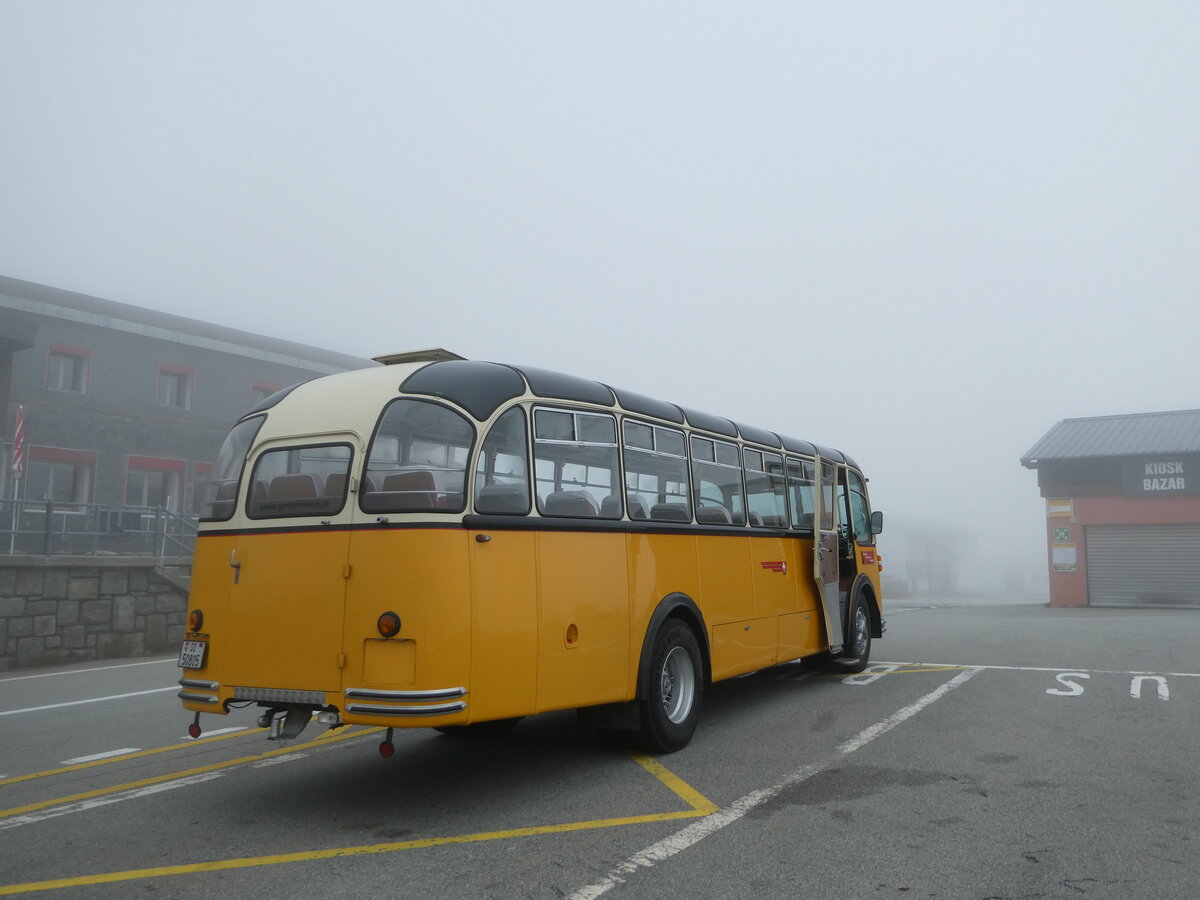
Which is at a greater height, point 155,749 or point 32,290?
point 32,290

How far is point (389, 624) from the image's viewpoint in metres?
5.18

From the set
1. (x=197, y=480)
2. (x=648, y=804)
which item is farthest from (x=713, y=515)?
(x=197, y=480)

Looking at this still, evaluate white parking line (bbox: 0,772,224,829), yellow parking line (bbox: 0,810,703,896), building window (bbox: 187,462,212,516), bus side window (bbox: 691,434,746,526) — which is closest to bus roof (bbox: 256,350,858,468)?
bus side window (bbox: 691,434,746,526)

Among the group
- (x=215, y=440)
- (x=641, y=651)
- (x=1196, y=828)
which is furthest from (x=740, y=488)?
(x=215, y=440)

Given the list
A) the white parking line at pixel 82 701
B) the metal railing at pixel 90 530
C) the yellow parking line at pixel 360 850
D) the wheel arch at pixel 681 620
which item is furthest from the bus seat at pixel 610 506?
the metal railing at pixel 90 530

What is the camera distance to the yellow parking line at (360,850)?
14.2 ft

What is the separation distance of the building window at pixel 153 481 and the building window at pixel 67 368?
2.59 metres

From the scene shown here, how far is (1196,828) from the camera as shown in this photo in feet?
16.4

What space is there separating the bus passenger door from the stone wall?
38.1 feet

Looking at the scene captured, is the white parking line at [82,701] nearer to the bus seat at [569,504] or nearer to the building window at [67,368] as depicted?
the bus seat at [569,504]

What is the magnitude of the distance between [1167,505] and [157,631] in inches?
1270

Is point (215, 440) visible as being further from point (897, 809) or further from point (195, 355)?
point (897, 809)

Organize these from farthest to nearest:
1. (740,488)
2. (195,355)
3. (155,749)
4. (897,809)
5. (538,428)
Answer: (195,355)
(740,488)
(155,749)
(538,428)
(897,809)

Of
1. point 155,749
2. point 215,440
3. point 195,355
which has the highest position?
point 195,355
